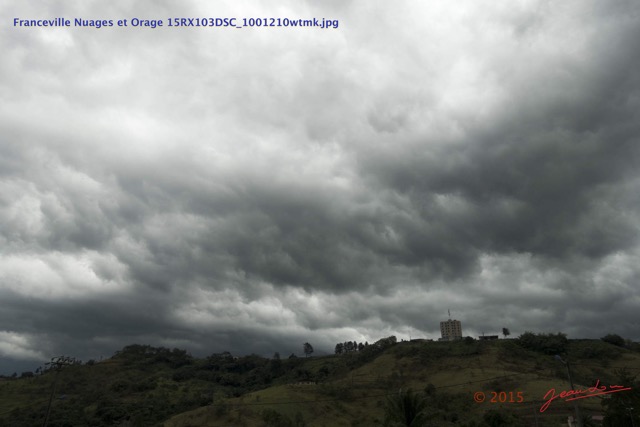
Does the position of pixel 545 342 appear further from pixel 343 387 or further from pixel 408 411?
pixel 408 411

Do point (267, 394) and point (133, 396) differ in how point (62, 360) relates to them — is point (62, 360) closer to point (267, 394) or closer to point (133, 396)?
point (267, 394)

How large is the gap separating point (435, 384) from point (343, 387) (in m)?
23.2

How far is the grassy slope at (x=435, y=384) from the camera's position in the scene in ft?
294

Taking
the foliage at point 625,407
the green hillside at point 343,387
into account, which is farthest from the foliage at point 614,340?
the foliage at point 625,407

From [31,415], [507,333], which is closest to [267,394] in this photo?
[31,415]

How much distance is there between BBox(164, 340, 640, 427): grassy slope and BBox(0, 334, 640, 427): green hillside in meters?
0.29

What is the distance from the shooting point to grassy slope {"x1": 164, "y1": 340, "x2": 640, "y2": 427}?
8950cm

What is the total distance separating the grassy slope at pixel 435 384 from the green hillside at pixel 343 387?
29cm

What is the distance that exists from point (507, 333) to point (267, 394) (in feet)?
401

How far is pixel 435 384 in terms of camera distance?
116438mm
